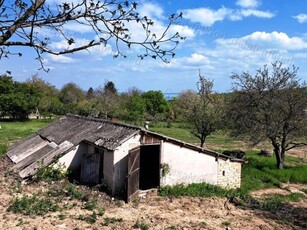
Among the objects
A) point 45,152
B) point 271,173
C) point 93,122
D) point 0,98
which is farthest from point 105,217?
point 0,98

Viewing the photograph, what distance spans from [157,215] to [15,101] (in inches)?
1598

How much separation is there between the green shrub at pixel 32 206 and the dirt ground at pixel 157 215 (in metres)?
0.24

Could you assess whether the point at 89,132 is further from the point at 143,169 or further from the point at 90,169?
the point at 143,169

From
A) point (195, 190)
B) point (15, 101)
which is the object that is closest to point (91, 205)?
point (195, 190)

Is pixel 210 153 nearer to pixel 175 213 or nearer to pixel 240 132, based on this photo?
pixel 175 213

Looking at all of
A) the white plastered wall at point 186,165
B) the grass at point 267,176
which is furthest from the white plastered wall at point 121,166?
the grass at point 267,176

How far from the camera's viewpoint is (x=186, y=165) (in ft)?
53.3

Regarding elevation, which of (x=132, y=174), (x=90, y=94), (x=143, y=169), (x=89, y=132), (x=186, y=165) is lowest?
(x=143, y=169)

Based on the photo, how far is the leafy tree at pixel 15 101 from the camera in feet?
157

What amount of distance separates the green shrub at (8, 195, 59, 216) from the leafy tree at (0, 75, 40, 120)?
1499 inches

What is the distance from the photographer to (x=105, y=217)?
12.0 metres

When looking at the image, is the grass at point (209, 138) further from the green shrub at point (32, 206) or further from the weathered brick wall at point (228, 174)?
the green shrub at point (32, 206)

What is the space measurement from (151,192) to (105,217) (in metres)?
3.57

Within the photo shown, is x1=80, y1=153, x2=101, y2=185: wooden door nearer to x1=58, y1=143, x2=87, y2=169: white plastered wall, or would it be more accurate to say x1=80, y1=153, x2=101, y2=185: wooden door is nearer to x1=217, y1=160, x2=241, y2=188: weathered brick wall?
x1=58, y1=143, x2=87, y2=169: white plastered wall
